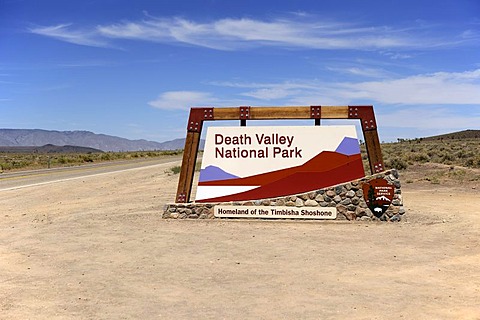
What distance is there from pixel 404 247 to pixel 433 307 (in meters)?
3.40

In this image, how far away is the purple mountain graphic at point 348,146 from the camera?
483 inches

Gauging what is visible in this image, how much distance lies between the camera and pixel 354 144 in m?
12.3

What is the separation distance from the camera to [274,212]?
12.1m

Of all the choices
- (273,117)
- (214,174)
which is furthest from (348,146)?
(214,174)

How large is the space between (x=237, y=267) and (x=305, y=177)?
5050mm

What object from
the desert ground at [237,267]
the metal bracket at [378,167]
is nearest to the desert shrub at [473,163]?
the desert ground at [237,267]

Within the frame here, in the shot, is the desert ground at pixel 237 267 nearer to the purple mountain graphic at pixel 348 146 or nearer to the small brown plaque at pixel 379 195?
the small brown plaque at pixel 379 195

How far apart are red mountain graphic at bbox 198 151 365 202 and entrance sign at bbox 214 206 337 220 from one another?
0.27 m

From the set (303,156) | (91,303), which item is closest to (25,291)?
(91,303)

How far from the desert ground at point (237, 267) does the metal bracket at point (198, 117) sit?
2418 mm

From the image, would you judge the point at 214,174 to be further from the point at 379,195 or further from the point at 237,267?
the point at 237,267

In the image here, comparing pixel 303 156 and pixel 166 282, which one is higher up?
pixel 303 156

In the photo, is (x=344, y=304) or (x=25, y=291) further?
(x=25, y=291)

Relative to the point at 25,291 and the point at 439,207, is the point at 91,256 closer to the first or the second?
the point at 25,291
